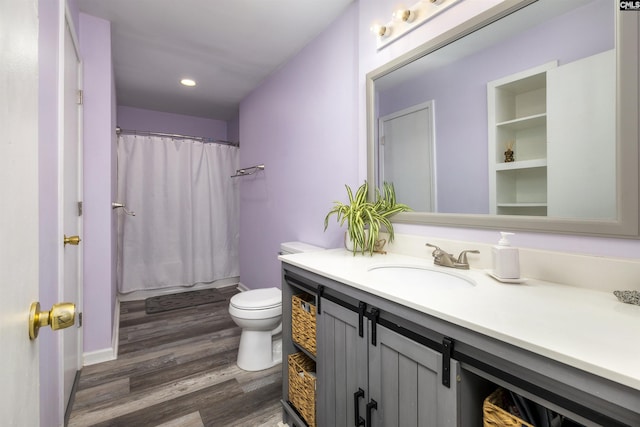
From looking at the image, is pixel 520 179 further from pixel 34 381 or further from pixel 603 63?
pixel 34 381

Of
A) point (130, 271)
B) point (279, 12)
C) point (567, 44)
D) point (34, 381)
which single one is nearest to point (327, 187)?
point (279, 12)

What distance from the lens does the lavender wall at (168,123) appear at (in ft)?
12.3

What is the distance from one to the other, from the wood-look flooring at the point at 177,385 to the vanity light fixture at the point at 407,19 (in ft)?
6.71

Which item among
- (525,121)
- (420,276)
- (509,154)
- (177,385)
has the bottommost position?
(177,385)

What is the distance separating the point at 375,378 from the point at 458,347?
0.35 metres

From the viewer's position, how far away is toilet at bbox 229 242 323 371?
1.87m

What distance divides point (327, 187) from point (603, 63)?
1.46 metres

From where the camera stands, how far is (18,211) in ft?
1.40

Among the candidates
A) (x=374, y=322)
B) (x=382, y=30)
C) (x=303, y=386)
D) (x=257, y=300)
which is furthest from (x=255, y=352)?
(x=382, y=30)

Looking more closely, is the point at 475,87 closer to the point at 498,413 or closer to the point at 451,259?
the point at 451,259

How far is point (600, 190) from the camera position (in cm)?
92

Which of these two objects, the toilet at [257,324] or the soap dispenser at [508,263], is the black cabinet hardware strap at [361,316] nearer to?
the soap dispenser at [508,263]

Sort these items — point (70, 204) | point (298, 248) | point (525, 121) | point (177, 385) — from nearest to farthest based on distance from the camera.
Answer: point (525, 121)
point (70, 204)
point (177, 385)
point (298, 248)

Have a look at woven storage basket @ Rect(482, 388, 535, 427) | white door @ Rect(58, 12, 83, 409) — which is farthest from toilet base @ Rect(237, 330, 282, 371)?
woven storage basket @ Rect(482, 388, 535, 427)
